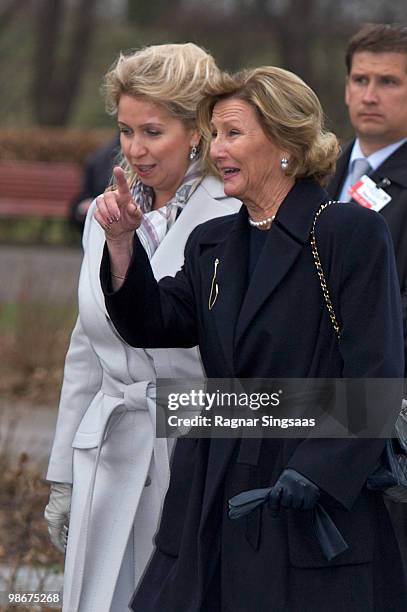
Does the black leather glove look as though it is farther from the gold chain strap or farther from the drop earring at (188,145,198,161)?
the drop earring at (188,145,198,161)

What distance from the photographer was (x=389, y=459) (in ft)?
10.3

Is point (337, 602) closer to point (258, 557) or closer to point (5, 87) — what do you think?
point (258, 557)

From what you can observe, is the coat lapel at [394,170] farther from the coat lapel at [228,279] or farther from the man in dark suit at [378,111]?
the coat lapel at [228,279]

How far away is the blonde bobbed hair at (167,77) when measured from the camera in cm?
393

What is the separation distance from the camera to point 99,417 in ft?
12.9

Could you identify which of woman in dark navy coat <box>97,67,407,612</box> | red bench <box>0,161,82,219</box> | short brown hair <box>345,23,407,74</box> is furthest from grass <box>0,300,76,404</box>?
red bench <box>0,161,82,219</box>

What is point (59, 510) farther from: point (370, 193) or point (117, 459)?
point (370, 193)

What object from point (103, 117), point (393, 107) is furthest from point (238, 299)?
point (103, 117)

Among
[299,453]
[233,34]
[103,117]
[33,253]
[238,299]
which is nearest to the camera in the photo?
[299,453]

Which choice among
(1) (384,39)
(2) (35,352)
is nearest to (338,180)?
(1) (384,39)

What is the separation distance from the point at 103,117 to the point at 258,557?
24.9m

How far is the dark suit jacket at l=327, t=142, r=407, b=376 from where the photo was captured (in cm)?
417

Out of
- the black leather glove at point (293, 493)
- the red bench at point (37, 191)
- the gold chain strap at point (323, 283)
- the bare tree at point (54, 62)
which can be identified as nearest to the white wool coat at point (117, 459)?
the gold chain strap at point (323, 283)

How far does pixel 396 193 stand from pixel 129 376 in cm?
110
